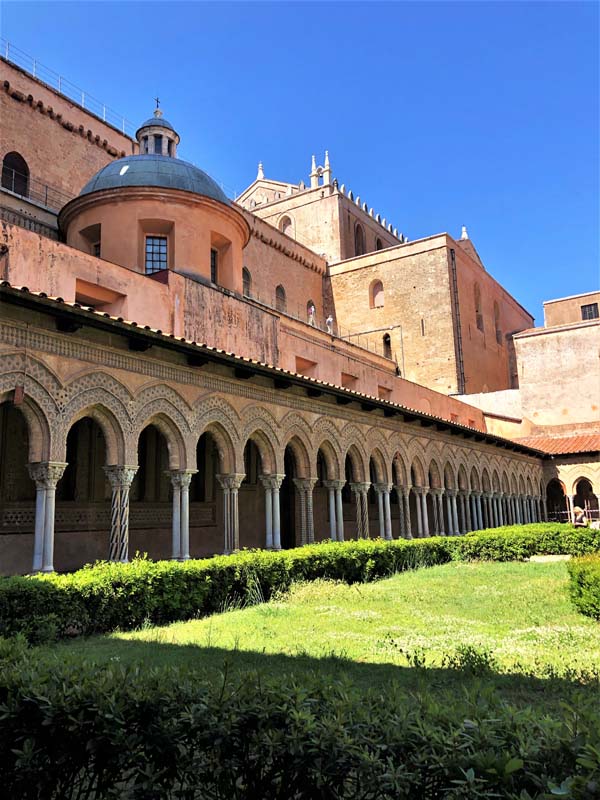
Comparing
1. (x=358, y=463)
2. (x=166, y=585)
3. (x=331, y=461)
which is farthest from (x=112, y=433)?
(x=358, y=463)

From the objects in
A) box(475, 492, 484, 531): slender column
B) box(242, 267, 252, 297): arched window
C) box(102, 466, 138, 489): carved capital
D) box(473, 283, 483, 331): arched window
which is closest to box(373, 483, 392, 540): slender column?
box(475, 492, 484, 531): slender column

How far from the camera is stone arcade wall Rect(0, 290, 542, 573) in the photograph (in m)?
9.82

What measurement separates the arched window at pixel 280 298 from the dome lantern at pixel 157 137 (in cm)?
1465

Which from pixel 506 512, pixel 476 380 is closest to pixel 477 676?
pixel 506 512

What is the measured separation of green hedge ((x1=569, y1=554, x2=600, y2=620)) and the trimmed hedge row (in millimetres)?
4716

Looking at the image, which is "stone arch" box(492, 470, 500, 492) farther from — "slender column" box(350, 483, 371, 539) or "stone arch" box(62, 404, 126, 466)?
"stone arch" box(62, 404, 126, 466)

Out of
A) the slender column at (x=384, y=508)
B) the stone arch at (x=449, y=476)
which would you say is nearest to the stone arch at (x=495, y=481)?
the stone arch at (x=449, y=476)

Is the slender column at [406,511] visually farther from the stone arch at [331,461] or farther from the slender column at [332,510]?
the slender column at [332,510]

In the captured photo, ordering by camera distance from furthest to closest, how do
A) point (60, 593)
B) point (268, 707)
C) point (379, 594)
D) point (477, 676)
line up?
1. point (379, 594)
2. point (60, 593)
3. point (477, 676)
4. point (268, 707)

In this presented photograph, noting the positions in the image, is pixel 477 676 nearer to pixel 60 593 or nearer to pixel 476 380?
pixel 60 593

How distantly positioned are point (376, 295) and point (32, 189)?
25044 millimetres

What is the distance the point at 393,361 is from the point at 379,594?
29.8m

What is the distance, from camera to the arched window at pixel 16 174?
2270 centimetres

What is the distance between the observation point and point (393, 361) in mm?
40219
